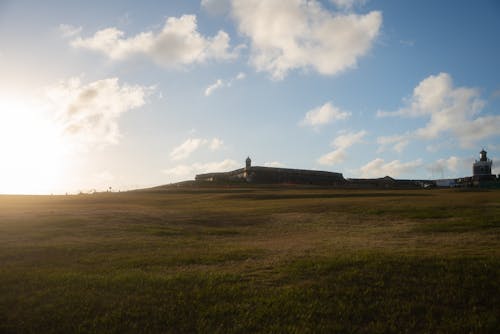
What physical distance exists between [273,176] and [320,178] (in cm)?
1250

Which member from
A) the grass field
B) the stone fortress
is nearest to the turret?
the stone fortress

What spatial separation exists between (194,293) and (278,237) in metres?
11.5

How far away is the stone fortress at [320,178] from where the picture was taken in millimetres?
78562

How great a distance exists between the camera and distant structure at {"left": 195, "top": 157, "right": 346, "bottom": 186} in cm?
7844

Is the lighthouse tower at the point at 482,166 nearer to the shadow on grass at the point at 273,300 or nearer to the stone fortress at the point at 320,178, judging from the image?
the stone fortress at the point at 320,178

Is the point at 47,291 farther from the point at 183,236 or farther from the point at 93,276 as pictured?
the point at 183,236

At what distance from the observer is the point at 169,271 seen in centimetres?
1241

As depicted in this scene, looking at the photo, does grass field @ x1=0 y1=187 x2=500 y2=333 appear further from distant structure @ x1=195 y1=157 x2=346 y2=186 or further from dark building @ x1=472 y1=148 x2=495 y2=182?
dark building @ x1=472 y1=148 x2=495 y2=182

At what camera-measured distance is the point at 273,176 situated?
7975 cm

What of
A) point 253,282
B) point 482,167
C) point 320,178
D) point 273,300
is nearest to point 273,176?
point 320,178

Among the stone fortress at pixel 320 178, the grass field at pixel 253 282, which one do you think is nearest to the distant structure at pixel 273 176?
the stone fortress at pixel 320 178

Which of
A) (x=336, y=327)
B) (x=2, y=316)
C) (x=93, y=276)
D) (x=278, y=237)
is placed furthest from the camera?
(x=278, y=237)

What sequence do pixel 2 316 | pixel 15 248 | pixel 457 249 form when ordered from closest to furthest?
pixel 2 316 < pixel 457 249 < pixel 15 248

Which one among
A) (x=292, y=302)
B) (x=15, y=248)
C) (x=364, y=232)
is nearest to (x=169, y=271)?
(x=292, y=302)
